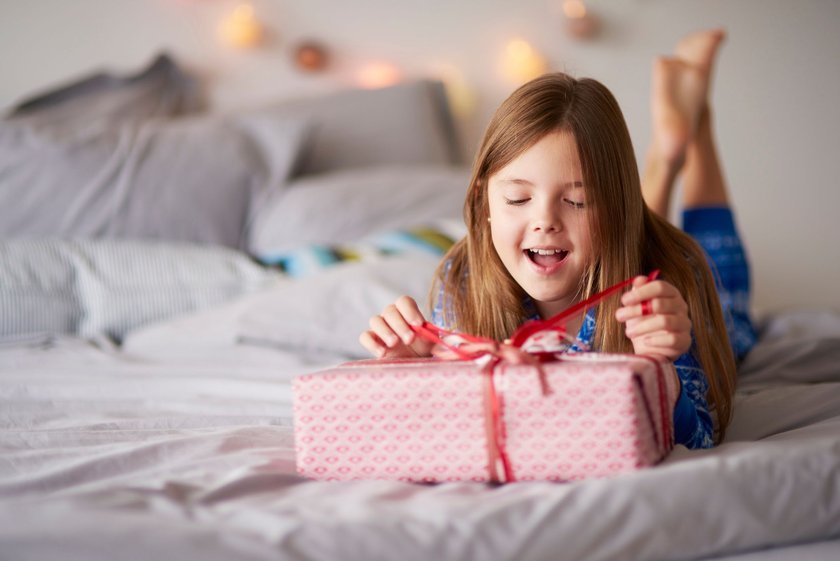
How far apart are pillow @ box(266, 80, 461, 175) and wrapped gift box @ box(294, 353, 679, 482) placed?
164cm

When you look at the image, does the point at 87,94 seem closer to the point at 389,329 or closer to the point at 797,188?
the point at 389,329

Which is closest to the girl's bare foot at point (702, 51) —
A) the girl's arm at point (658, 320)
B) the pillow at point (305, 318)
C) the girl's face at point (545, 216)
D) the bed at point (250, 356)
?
the bed at point (250, 356)

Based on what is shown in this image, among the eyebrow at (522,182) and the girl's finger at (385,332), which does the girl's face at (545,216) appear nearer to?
the eyebrow at (522,182)

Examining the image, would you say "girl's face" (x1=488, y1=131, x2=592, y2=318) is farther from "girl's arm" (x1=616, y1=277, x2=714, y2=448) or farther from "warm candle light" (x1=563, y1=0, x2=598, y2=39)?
"warm candle light" (x1=563, y1=0, x2=598, y2=39)

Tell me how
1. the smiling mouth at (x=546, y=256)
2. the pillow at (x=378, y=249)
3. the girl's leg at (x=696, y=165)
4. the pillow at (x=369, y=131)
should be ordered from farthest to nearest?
the pillow at (x=369, y=131)
the pillow at (x=378, y=249)
the girl's leg at (x=696, y=165)
the smiling mouth at (x=546, y=256)

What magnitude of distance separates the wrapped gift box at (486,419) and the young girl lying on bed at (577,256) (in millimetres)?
112

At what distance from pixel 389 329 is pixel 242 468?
225 millimetres

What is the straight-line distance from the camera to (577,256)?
3.13 ft

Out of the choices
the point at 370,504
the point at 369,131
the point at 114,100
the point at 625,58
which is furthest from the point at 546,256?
the point at 625,58

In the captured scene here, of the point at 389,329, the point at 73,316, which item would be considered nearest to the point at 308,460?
the point at 389,329

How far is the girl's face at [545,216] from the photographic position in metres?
0.93

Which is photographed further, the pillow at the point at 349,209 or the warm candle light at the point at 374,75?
the warm candle light at the point at 374,75

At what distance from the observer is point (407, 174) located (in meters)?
2.09

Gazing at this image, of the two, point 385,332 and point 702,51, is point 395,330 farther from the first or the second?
point 702,51
